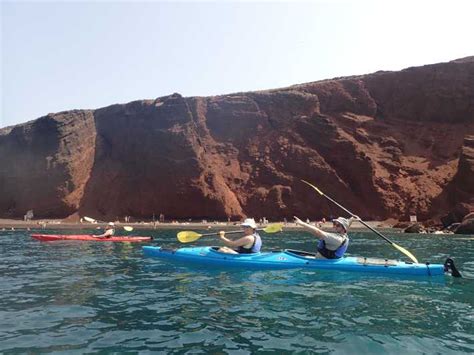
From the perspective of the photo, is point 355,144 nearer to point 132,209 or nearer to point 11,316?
point 132,209

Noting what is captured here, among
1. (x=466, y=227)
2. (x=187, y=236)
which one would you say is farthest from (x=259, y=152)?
(x=187, y=236)

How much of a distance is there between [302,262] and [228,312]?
231 inches

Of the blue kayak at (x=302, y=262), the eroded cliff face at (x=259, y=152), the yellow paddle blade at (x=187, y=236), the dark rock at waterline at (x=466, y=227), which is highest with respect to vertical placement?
the eroded cliff face at (x=259, y=152)

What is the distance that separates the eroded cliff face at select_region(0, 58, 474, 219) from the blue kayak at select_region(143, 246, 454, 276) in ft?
127

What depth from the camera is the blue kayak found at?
43.7ft

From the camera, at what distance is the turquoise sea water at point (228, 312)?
6.67 metres

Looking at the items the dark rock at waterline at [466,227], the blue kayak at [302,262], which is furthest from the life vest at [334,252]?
the dark rock at waterline at [466,227]

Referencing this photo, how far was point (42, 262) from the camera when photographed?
16516 millimetres

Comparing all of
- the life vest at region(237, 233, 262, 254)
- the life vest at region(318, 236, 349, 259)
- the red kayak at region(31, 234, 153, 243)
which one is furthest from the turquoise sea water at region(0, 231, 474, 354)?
the red kayak at region(31, 234, 153, 243)

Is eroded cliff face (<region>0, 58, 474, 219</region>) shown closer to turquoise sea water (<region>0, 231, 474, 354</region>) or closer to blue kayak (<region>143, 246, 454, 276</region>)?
blue kayak (<region>143, 246, 454, 276</region>)

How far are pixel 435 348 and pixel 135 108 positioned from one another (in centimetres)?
6268

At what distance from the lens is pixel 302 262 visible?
14.1 m

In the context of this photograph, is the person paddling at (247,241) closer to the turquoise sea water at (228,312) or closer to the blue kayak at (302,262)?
the blue kayak at (302,262)

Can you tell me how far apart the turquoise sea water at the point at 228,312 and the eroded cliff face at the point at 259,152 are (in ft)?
134
